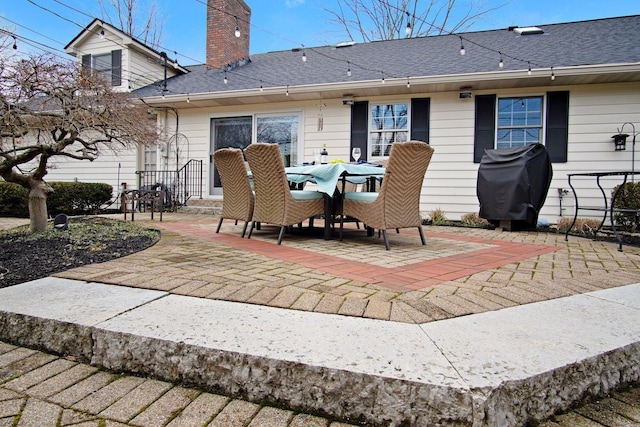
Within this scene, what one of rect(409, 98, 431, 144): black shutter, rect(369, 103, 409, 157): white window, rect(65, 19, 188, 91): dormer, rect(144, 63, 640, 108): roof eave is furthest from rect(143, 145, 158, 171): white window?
rect(409, 98, 431, 144): black shutter

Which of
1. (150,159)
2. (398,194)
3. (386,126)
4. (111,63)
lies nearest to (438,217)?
(386,126)

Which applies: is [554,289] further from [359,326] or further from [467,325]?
[359,326]

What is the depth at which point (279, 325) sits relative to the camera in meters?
1.22

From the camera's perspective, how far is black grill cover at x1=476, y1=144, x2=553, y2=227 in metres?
4.61

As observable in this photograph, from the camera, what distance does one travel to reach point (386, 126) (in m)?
6.74

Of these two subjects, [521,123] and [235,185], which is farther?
[521,123]

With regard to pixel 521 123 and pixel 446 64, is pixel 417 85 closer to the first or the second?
pixel 446 64

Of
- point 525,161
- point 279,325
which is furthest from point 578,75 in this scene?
point 279,325

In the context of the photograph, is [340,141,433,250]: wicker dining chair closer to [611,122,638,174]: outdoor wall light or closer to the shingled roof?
the shingled roof

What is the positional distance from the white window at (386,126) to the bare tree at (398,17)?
7.18m

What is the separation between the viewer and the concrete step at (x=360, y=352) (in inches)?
35.4

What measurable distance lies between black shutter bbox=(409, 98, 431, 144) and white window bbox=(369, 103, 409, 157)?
0.16 m

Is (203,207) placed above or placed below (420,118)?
below

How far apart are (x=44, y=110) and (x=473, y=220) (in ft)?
19.4
